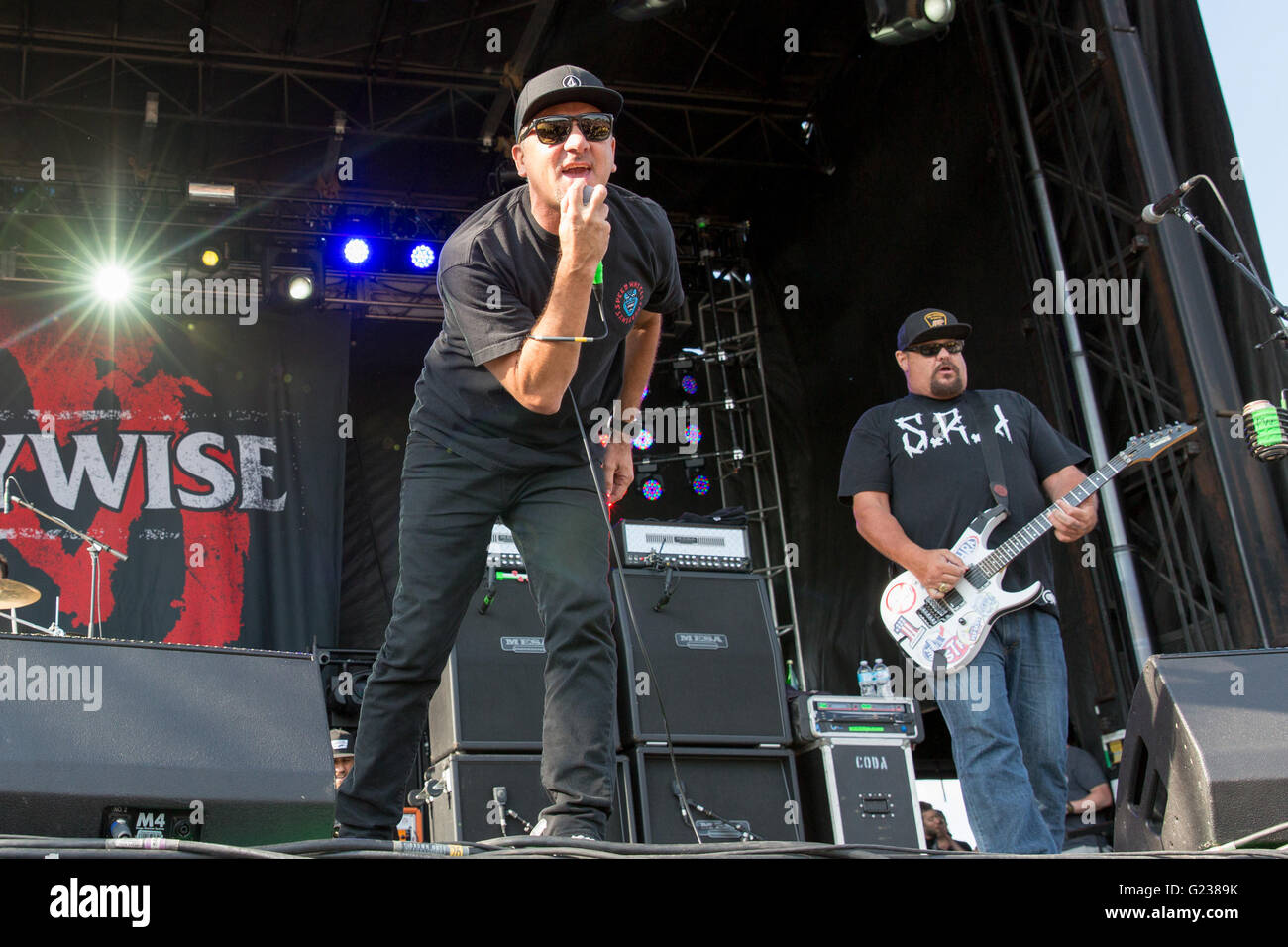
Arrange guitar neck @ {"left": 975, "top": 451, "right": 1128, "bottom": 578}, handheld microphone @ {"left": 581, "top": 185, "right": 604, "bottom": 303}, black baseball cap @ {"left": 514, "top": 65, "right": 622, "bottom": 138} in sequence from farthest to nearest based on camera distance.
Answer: guitar neck @ {"left": 975, "top": 451, "right": 1128, "bottom": 578}
black baseball cap @ {"left": 514, "top": 65, "right": 622, "bottom": 138}
handheld microphone @ {"left": 581, "top": 185, "right": 604, "bottom": 303}

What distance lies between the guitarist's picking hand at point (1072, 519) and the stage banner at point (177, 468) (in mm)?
5739

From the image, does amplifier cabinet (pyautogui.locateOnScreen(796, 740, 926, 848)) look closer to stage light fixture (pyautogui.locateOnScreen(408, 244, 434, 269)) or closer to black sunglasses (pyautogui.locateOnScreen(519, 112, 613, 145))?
black sunglasses (pyautogui.locateOnScreen(519, 112, 613, 145))

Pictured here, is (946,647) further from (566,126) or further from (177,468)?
(177,468)

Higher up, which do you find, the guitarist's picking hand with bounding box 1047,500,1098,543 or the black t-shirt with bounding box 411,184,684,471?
the black t-shirt with bounding box 411,184,684,471

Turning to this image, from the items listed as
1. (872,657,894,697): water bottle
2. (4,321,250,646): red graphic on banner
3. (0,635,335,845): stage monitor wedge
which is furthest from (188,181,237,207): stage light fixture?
(0,635,335,845): stage monitor wedge

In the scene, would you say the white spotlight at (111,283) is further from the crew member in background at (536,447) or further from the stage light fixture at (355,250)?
the crew member in background at (536,447)

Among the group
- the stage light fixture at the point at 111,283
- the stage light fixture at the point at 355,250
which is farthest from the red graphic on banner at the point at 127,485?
the stage light fixture at the point at 355,250

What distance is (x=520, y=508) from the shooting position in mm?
2467

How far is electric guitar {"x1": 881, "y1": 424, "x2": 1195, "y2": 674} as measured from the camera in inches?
135

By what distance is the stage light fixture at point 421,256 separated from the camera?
9.16m

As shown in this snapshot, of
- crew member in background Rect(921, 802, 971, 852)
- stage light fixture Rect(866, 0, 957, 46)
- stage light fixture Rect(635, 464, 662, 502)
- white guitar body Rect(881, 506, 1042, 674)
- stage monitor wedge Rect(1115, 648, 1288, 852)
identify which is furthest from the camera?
stage light fixture Rect(635, 464, 662, 502)

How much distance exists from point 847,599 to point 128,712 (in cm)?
669

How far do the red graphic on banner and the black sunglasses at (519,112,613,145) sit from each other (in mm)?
6587

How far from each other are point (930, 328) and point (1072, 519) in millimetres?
720
